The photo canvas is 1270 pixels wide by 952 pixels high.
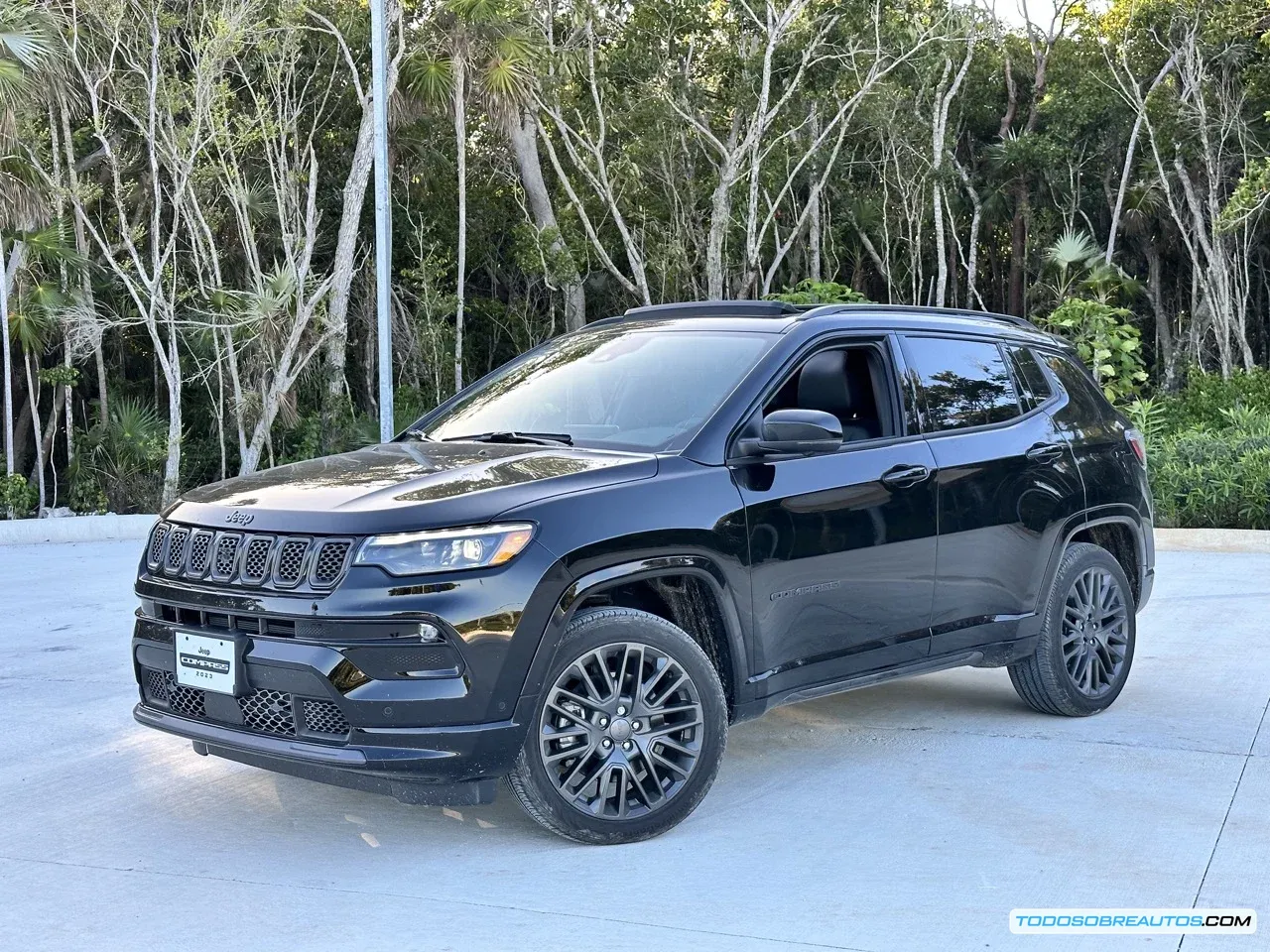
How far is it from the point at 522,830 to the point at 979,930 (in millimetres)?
1620

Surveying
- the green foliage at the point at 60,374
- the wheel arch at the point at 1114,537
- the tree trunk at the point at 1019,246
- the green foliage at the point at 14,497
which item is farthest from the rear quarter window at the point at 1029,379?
the tree trunk at the point at 1019,246

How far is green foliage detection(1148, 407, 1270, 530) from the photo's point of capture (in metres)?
13.2

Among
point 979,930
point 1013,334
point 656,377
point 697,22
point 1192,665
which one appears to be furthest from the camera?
point 697,22

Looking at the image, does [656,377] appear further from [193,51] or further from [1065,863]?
[193,51]

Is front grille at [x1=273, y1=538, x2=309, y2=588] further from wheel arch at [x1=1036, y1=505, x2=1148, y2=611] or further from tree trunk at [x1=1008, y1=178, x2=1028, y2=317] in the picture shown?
tree trunk at [x1=1008, y1=178, x2=1028, y2=317]

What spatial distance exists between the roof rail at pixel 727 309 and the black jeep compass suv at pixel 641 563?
0.02m

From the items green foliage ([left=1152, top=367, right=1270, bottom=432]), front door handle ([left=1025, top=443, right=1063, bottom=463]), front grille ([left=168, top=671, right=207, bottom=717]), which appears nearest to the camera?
front grille ([left=168, top=671, right=207, bottom=717])

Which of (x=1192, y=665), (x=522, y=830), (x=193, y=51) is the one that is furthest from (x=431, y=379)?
(x=522, y=830)

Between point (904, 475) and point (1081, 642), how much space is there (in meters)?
1.48

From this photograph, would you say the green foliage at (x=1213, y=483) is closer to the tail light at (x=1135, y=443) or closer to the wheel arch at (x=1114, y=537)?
the tail light at (x=1135, y=443)

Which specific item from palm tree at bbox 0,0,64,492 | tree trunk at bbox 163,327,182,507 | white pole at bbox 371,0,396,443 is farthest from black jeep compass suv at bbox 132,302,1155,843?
palm tree at bbox 0,0,64,492

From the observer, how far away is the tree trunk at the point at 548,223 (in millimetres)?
23734

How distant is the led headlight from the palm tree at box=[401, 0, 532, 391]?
16747 millimetres

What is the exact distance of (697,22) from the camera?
73.3ft
